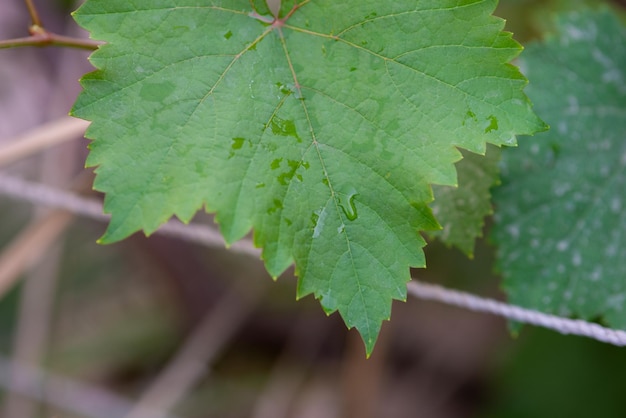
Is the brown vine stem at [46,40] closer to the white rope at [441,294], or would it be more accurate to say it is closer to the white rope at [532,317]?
the white rope at [441,294]

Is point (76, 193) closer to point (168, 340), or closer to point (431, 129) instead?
point (431, 129)

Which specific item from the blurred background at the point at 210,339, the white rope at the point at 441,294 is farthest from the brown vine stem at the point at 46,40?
the blurred background at the point at 210,339

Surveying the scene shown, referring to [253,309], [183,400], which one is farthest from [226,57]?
[183,400]

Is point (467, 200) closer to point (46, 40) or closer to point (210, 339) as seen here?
point (46, 40)

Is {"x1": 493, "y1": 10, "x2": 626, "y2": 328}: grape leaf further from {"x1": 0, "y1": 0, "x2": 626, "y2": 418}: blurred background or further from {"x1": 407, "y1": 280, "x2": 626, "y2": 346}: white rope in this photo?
{"x1": 0, "y1": 0, "x2": 626, "y2": 418}: blurred background

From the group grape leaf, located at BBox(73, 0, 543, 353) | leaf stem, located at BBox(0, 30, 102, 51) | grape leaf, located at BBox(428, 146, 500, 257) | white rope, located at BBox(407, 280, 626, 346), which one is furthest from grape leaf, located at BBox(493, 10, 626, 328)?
leaf stem, located at BBox(0, 30, 102, 51)

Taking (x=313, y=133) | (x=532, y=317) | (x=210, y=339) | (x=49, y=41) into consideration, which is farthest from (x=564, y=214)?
(x=210, y=339)
